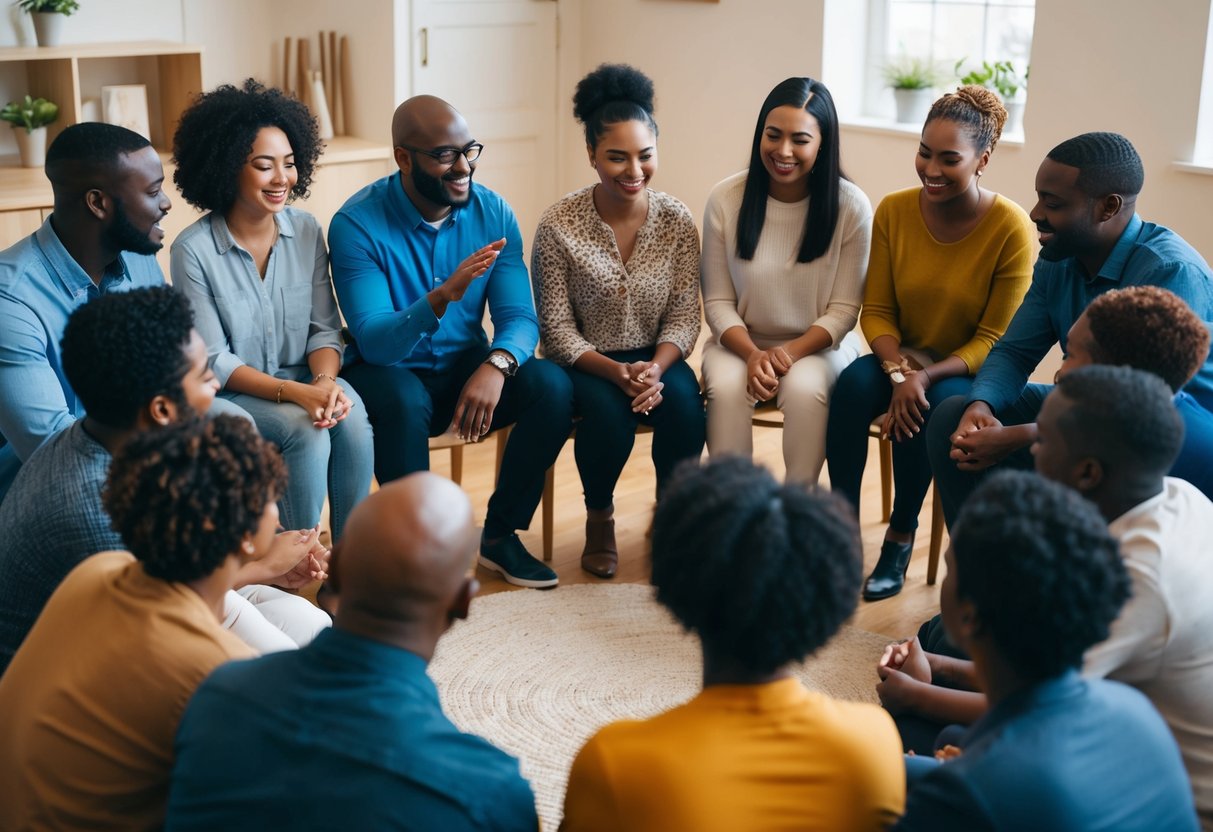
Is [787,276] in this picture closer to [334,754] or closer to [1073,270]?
[1073,270]

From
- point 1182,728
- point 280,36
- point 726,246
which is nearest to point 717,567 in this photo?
point 1182,728

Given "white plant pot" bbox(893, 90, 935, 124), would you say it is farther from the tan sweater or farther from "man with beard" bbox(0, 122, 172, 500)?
"man with beard" bbox(0, 122, 172, 500)

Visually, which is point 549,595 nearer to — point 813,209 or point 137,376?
point 813,209

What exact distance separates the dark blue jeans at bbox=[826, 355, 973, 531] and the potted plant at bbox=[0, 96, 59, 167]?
2743mm

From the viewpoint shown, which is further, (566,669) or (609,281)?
(609,281)

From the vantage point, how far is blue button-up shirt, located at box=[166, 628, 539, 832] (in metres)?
1.20

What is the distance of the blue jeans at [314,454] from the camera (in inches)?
108

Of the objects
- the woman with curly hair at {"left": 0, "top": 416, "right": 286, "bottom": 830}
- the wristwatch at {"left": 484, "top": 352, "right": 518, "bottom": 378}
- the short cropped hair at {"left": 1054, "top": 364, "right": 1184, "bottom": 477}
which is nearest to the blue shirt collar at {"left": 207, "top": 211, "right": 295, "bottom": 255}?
the wristwatch at {"left": 484, "top": 352, "right": 518, "bottom": 378}

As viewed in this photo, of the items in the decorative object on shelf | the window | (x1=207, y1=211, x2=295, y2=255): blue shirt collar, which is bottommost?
(x1=207, y1=211, x2=295, y2=255): blue shirt collar

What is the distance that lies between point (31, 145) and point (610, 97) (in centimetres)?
215

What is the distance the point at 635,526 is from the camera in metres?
3.45

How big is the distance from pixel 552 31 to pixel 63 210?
293 centimetres

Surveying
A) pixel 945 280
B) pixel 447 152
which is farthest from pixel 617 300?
pixel 945 280

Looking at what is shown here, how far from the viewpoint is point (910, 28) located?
176 inches
